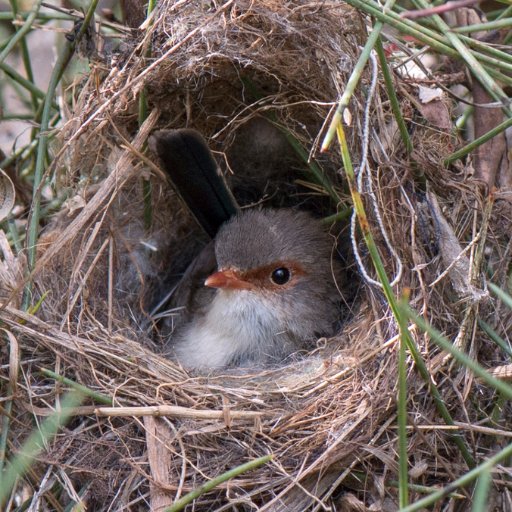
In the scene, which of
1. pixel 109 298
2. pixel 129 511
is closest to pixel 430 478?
pixel 129 511

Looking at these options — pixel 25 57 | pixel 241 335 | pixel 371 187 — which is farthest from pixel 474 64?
pixel 25 57

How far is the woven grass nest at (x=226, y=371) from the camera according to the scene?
285cm

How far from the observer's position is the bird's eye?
160 inches

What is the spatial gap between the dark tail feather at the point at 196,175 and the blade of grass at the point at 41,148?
512 mm

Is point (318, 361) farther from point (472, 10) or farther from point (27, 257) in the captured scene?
point (472, 10)

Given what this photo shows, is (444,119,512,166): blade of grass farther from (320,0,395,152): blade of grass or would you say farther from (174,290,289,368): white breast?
(174,290,289,368): white breast

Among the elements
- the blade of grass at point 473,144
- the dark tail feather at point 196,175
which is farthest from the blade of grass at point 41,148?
the blade of grass at point 473,144

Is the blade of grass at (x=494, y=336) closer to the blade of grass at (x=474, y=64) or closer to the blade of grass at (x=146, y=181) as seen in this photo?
the blade of grass at (x=474, y=64)

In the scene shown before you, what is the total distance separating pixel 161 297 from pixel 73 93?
1.41m

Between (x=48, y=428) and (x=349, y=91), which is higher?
(x=349, y=91)

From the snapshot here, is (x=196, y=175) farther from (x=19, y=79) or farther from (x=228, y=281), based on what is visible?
(x=19, y=79)

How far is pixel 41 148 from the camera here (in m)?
3.42

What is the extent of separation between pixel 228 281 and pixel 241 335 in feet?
0.93

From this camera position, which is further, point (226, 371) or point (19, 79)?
point (226, 371)
